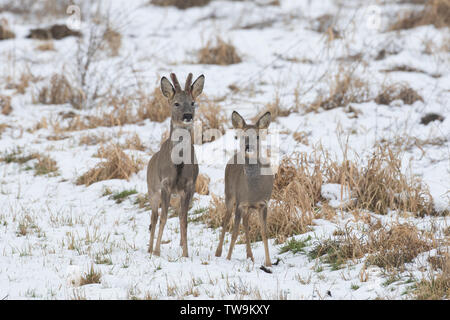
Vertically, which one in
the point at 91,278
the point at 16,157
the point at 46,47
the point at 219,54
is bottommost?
the point at 91,278

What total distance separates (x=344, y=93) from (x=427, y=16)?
4599 mm

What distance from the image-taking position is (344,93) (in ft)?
36.5

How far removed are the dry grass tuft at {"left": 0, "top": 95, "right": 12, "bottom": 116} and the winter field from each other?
42mm

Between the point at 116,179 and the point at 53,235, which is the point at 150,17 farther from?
the point at 53,235

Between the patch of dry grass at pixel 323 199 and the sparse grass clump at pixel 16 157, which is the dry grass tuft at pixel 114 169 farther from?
the patch of dry grass at pixel 323 199

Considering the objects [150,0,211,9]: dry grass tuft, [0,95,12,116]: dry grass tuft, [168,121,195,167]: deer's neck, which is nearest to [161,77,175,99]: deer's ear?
[168,121,195,167]: deer's neck

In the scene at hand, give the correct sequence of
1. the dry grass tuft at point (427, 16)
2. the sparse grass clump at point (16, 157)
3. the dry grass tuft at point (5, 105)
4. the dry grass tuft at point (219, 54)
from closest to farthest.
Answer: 1. the sparse grass clump at point (16, 157)
2. the dry grass tuft at point (5, 105)
3. the dry grass tuft at point (219, 54)
4. the dry grass tuft at point (427, 16)

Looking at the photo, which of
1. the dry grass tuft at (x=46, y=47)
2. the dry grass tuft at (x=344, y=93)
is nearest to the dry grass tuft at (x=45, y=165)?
the dry grass tuft at (x=344, y=93)

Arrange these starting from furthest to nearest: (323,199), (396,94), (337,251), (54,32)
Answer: (54,32) < (396,94) < (323,199) < (337,251)

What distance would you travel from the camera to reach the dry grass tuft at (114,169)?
9.46m

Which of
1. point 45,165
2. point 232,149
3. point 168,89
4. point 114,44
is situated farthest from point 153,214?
point 114,44

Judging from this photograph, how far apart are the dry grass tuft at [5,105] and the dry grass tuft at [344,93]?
626cm

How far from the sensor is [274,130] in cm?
1006

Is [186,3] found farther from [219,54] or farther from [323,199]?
[323,199]
